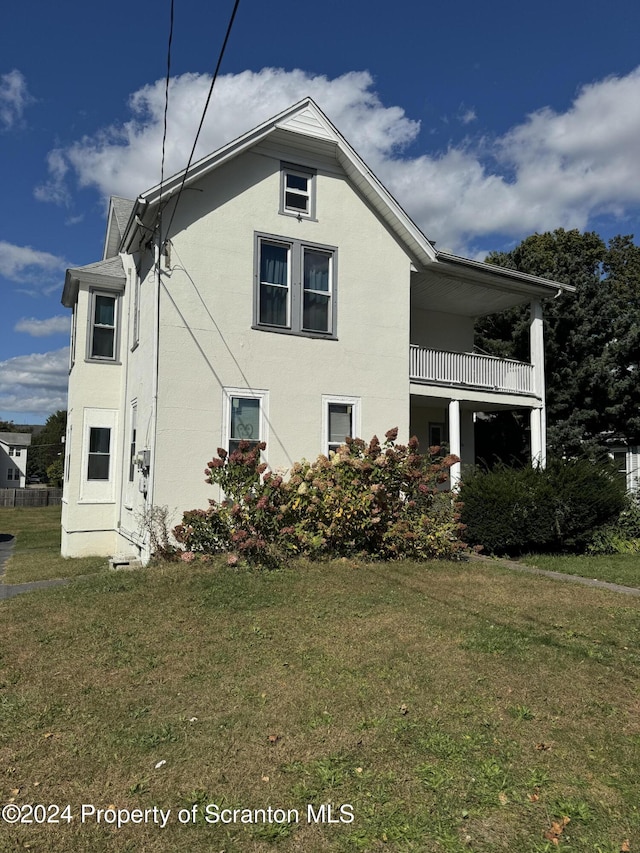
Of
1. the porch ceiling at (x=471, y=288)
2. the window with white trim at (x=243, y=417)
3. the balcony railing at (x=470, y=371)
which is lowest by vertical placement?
the window with white trim at (x=243, y=417)

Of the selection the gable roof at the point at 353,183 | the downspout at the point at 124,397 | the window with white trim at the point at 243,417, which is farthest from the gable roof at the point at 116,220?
the window with white trim at the point at 243,417

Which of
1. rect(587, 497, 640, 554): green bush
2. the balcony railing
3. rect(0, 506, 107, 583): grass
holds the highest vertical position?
the balcony railing

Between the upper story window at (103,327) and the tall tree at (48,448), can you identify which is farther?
the tall tree at (48,448)

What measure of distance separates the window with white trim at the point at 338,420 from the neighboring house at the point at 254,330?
0.11 feet

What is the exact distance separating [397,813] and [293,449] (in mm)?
8904

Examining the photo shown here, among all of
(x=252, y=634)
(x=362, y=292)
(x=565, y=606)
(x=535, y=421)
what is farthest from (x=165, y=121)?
(x=535, y=421)

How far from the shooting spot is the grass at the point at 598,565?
991cm

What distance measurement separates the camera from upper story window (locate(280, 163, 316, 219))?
12.5m

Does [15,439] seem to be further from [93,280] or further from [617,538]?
[617,538]

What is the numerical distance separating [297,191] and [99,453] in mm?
7620

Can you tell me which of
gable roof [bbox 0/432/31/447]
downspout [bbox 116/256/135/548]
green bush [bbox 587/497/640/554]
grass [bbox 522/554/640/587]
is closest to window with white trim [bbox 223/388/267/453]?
downspout [bbox 116/256/135/548]

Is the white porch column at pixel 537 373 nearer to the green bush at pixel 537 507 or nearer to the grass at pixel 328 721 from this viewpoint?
the green bush at pixel 537 507

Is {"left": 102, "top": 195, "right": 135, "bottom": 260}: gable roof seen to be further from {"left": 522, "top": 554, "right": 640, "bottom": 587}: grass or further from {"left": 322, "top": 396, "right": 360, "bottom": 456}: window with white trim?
{"left": 522, "top": 554, "right": 640, "bottom": 587}: grass

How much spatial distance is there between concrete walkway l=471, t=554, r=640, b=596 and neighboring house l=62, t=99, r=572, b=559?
131 inches
